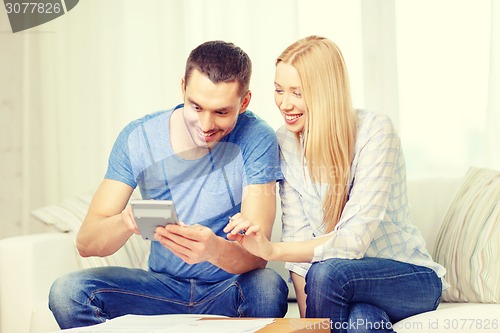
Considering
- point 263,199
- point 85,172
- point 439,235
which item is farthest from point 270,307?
point 85,172

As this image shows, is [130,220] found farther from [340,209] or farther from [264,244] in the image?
[340,209]

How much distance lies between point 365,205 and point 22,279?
105cm

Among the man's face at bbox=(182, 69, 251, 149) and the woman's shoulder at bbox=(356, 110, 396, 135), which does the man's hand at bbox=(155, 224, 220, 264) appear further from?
the woman's shoulder at bbox=(356, 110, 396, 135)

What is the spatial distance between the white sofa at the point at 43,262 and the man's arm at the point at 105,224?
27 cm

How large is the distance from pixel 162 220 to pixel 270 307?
0.37 metres

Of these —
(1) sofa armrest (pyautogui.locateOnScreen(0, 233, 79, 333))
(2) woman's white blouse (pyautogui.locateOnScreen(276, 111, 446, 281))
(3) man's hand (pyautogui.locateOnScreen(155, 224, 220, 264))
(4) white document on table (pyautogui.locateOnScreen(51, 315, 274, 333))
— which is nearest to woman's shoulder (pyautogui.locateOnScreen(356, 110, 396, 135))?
(2) woman's white blouse (pyautogui.locateOnScreen(276, 111, 446, 281))

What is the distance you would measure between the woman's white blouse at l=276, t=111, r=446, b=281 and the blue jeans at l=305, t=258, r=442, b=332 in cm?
6

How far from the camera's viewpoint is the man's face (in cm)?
189

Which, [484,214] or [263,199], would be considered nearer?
[263,199]

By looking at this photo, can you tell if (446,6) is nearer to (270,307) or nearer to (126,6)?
(126,6)

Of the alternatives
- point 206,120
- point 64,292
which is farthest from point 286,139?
point 64,292

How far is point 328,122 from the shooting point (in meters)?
1.86

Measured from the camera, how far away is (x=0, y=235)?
353 centimetres

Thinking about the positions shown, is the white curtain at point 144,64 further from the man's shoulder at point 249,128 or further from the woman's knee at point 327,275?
the woman's knee at point 327,275
